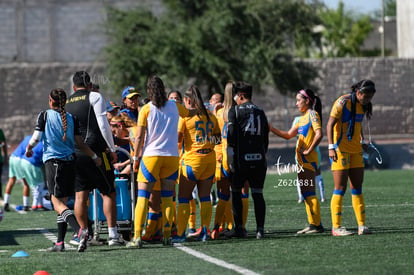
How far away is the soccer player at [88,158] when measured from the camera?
11.4m

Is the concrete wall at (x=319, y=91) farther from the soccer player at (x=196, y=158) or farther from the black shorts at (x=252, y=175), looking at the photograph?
the soccer player at (x=196, y=158)

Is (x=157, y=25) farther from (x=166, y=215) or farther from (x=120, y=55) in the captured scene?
(x=166, y=215)

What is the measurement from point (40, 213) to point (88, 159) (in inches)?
268

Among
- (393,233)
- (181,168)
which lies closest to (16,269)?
(181,168)

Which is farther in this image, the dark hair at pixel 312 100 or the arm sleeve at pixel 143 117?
the dark hair at pixel 312 100

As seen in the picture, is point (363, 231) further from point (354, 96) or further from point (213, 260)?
point (213, 260)

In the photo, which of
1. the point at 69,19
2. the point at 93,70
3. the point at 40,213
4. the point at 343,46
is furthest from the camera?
the point at 343,46

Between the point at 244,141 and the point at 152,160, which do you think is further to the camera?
the point at 244,141

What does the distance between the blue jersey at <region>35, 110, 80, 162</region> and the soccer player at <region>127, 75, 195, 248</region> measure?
81 cm

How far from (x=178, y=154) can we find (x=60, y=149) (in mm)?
1465

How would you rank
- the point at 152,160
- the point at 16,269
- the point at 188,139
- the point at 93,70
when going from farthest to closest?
the point at 93,70 → the point at 188,139 → the point at 152,160 → the point at 16,269

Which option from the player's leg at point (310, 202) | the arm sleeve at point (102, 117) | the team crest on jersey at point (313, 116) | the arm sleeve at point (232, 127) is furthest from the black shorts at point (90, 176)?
the team crest on jersey at point (313, 116)

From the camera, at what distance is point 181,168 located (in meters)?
12.1

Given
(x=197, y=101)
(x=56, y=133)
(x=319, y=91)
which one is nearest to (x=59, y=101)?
(x=56, y=133)
